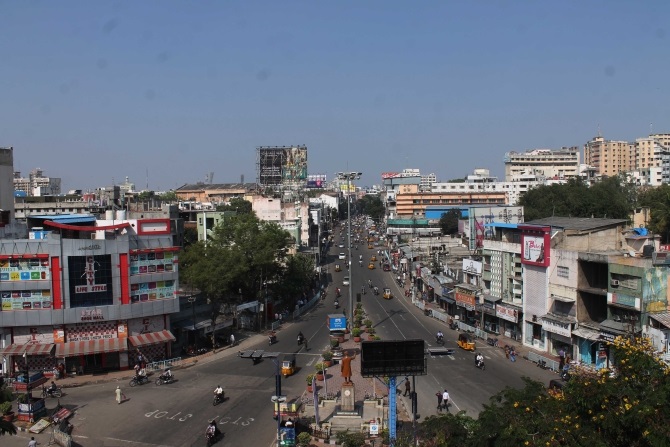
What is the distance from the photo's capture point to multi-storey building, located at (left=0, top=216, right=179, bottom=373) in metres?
35.3

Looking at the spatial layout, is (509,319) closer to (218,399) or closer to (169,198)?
(218,399)

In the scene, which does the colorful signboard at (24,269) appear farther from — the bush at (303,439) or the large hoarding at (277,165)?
the large hoarding at (277,165)

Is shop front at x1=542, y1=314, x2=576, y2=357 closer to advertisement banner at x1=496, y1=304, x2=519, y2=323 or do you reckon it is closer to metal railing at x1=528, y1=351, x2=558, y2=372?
metal railing at x1=528, y1=351, x2=558, y2=372

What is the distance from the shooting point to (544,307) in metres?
40.8

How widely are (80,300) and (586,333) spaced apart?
27.0 meters

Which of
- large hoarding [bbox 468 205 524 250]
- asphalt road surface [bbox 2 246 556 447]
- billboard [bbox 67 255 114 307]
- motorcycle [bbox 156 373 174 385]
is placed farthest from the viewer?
large hoarding [bbox 468 205 524 250]

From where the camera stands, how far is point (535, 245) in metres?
41.8

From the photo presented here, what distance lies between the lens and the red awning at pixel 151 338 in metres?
37.1

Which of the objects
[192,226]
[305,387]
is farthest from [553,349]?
[192,226]

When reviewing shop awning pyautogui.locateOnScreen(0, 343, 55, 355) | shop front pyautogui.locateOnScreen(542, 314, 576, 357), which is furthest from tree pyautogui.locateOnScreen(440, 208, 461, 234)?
shop awning pyautogui.locateOnScreen(0, 343, 55, 355)

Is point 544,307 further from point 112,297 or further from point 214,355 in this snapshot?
point 112,297

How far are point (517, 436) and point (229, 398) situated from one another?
17548 mm

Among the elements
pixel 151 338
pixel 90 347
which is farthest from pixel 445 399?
pixel 90 347

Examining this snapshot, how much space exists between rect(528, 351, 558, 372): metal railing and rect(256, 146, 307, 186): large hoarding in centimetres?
10861
